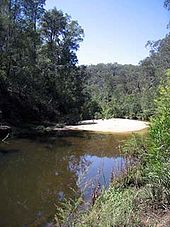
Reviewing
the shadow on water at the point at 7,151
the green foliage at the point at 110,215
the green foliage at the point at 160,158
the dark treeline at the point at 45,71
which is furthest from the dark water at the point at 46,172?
the dark treeline at the point at 45,71

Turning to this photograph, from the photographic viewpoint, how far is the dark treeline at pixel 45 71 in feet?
107

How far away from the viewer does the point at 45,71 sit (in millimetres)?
42250

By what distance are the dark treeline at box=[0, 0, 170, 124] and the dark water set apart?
16.3ft

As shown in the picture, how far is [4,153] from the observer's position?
18.0 metres

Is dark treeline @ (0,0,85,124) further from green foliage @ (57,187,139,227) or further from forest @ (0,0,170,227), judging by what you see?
green foliage @ (57,187,139,227)

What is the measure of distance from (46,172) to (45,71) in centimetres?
2866

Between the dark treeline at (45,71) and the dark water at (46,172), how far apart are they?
4969 millimetres

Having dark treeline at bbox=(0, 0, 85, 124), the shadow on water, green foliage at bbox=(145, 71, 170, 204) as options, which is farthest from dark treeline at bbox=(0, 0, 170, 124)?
green foliage at bbox=(145, 71, 170, 204)

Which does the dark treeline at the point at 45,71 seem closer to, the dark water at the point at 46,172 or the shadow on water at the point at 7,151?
the dark water at the point at 46,172

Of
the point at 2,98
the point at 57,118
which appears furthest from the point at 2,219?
the point at 57,118

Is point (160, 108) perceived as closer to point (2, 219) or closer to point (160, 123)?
point (160, 123)

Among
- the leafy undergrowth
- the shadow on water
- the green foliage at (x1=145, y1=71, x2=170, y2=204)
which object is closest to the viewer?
the leafy undergrowth

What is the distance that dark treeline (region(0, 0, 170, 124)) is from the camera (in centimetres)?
3275

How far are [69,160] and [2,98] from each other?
1635 cm
